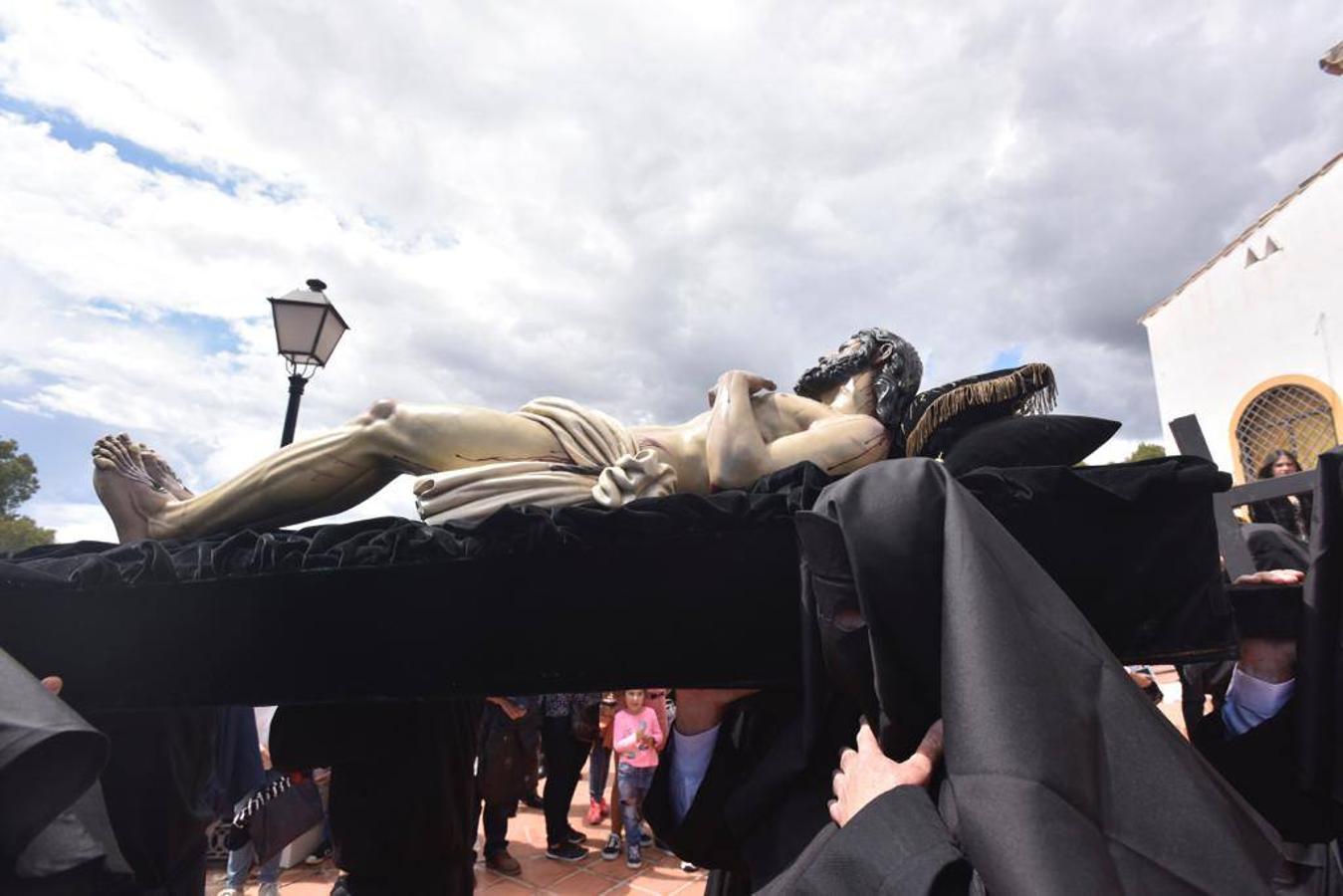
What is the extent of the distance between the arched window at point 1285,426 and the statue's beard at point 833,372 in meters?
8.88

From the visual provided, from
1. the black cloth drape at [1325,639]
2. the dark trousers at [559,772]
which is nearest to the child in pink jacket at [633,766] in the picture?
the dark trousers at [559,772]

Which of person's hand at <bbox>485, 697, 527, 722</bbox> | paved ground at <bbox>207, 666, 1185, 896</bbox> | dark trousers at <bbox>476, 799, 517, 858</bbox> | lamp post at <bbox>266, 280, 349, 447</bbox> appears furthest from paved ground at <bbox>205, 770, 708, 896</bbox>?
lamp post at <bbox>266, 280, 349, 447</bbox>

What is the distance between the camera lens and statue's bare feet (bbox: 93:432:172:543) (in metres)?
1.96

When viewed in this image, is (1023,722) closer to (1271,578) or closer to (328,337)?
(1271,578)

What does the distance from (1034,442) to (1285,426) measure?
9.84 m

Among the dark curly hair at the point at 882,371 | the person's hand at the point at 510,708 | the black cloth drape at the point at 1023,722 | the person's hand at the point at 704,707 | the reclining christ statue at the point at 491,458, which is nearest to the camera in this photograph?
the black cloth drape at the point at 1023,722

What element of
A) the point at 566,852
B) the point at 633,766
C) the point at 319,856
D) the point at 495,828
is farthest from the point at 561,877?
the point at 319,856

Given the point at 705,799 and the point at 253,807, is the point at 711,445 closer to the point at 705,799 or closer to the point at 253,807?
the point at 705,799

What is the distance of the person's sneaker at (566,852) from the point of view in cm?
451

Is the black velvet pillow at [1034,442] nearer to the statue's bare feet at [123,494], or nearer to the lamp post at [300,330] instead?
the statue's bare feet at [123,494]

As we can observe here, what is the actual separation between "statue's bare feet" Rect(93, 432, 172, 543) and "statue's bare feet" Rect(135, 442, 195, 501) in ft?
0.18

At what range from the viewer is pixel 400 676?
1.50m

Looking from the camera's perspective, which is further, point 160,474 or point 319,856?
point 319,856

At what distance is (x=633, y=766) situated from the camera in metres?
4.46
